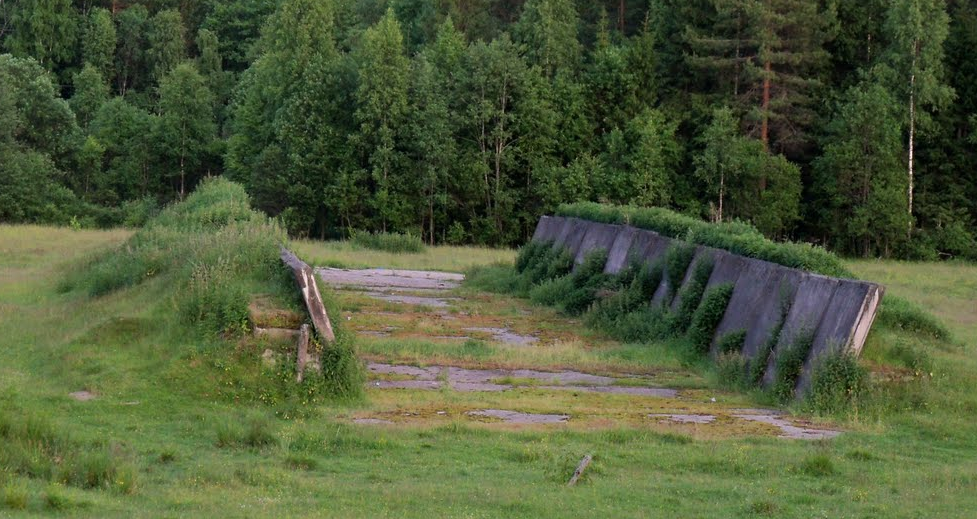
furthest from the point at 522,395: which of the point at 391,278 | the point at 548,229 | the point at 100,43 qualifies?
the point at 100,43

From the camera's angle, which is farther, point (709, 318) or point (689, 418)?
point (709, 318)

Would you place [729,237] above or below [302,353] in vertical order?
above

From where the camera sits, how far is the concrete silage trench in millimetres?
13750

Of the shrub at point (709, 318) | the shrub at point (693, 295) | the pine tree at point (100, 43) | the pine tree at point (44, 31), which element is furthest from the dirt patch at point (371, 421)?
the pine tree at point (100, 43)

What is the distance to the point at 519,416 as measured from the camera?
46.3ft

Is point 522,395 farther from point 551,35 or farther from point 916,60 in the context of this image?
point 551,35

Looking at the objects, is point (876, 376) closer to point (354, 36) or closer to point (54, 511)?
point (54, 511)

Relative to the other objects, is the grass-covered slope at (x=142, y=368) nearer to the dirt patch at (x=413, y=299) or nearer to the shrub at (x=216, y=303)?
the shrub at (x=216, y=303)

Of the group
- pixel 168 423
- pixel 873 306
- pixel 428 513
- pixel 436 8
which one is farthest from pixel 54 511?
pixel 436 8

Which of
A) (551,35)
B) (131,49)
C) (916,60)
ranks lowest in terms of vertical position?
(916,60)

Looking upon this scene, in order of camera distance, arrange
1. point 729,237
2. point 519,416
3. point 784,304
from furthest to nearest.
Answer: point 729,237 < point 784,304 < point 519,416

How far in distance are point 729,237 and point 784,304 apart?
4305 mm

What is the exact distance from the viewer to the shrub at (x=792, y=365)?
619 inches

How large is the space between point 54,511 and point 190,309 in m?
6.86
